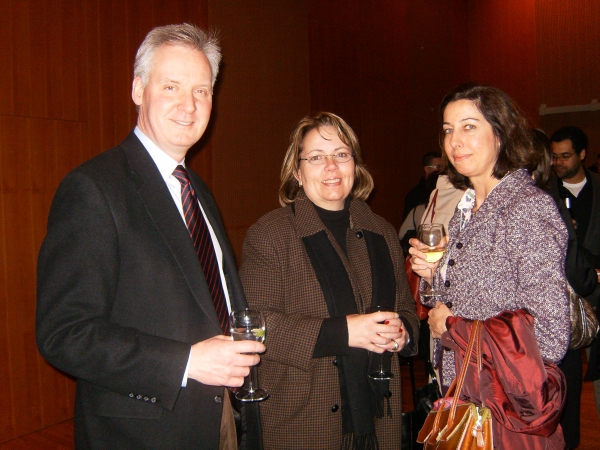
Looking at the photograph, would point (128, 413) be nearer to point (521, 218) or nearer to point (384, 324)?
point (384, 324)

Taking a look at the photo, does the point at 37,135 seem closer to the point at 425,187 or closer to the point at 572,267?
the point at 425,187

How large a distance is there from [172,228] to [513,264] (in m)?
1.15

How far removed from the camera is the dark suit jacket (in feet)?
4.47

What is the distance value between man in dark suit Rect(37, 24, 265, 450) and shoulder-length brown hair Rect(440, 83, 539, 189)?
110 centimetres

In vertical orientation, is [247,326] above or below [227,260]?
below

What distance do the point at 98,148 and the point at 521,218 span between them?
3.65m

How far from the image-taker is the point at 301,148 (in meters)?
2.34

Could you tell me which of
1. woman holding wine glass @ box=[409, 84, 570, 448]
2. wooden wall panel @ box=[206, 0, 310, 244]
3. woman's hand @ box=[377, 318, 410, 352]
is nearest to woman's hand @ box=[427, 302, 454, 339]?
woman holding wine glass @ box=[409, 84, 570, 448]

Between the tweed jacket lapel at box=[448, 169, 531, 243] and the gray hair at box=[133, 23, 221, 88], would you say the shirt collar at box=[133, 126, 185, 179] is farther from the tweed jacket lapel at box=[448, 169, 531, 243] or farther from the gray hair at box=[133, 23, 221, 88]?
the tweed jacket lapel at box=[448, 169, 531, 243]

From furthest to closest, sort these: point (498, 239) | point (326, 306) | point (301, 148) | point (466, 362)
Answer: point (301, 148), point (326, 306), point (498, 239), point (466, 362)

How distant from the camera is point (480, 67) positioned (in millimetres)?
11477

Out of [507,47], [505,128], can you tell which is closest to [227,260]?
[505,128]

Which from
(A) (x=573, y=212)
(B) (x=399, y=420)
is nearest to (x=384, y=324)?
(B) (x=399, y=420)

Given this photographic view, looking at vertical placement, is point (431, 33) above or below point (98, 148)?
above
